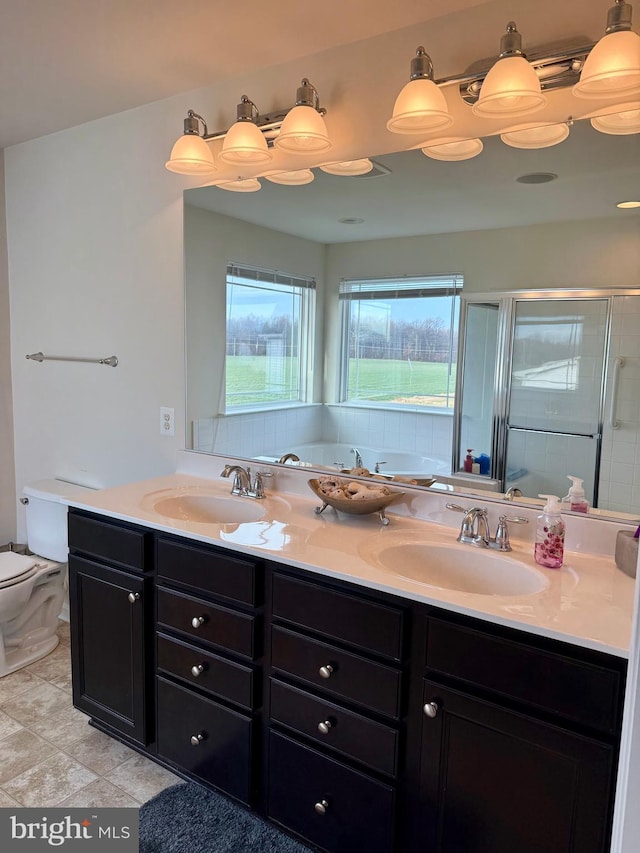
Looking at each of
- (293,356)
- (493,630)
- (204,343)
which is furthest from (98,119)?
(493,630)

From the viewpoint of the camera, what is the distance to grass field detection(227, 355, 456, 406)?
1.90m

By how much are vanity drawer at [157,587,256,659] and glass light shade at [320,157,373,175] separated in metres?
1.44

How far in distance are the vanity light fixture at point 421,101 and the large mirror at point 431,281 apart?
0.48 feet

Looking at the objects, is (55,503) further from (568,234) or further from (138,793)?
(568,234)

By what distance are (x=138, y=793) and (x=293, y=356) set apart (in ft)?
5.04

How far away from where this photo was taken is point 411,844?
4.58 feet

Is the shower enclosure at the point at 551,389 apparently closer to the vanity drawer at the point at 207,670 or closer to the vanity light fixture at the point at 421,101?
the vanity light fixture at the point at 421,101

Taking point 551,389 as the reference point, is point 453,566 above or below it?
below

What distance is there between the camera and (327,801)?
59.8 inches

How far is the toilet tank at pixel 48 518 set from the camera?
280cm

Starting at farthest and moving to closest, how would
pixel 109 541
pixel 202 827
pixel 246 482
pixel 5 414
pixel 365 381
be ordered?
pixel 5 414 → pixel 246 482 → pixel 365 381 → pixel 109 541 → pixel 202 827

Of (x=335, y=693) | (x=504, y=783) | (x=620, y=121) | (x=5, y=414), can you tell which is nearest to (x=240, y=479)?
(x=335, y=693)

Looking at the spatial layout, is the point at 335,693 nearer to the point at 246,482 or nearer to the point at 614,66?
the point at 246,482

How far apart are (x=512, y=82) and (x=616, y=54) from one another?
239 mm
